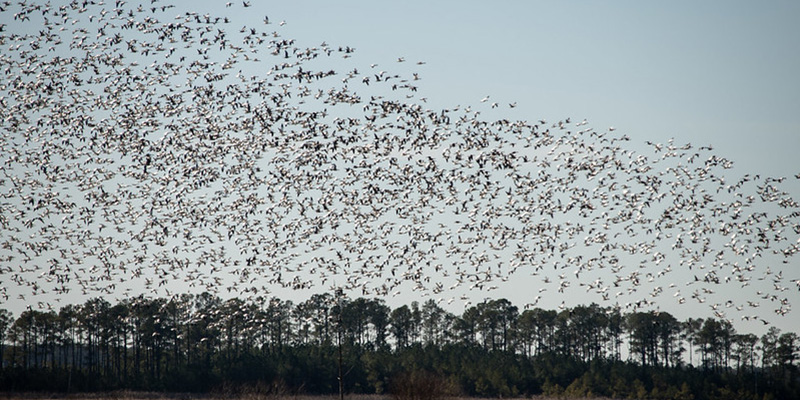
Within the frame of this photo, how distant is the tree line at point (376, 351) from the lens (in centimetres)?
8950

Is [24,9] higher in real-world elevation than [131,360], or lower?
higher

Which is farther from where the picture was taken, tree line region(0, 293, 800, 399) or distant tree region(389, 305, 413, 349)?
distant tree region(389, 305, 413, 349)

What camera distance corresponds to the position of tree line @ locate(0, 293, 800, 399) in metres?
89.5

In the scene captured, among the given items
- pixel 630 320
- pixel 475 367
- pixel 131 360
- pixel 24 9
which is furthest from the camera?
pixel 630 320

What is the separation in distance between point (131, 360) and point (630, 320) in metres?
68.7

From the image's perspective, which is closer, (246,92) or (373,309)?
(246,92)

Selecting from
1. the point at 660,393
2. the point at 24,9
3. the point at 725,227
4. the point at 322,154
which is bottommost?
the point at 660,393

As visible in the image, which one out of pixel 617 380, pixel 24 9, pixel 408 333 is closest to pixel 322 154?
pixel 24 9

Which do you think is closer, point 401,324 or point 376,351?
point 376,351

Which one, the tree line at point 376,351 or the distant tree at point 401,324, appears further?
the distant tree at point 401,324

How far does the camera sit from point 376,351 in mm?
104625

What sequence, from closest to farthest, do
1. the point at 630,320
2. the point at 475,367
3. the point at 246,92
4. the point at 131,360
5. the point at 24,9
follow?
the point at 24,9 < the point at 246,92 < the point at 475,367 < the point at 131,360 < the point at 630,320

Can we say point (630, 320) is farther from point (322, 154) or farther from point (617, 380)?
point (322, 154)

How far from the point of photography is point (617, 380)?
3814 inches
